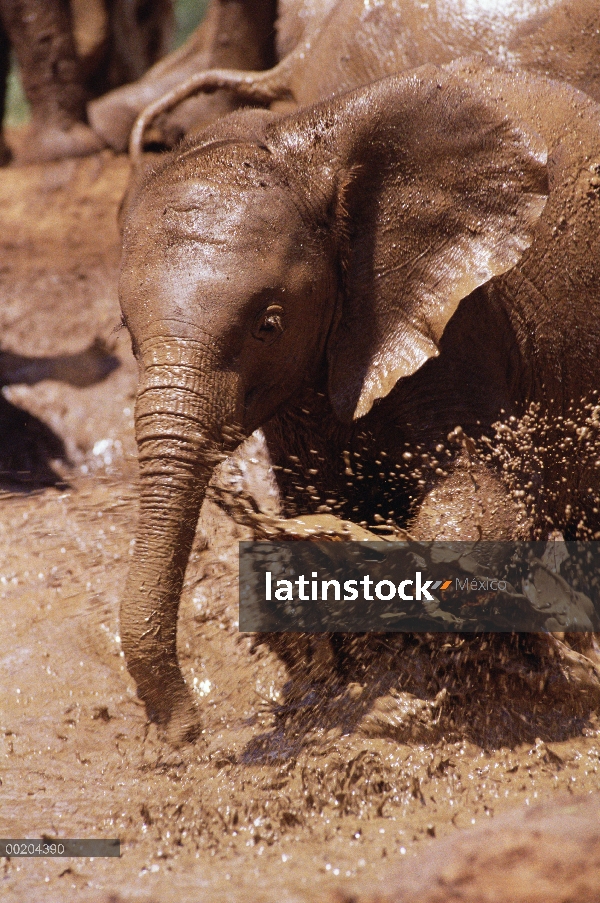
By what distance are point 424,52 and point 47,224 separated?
4570mm

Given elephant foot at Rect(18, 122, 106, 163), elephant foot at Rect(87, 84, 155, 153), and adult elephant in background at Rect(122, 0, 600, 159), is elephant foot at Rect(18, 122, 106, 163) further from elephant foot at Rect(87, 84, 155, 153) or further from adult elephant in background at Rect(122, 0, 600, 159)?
adult elephant in background at Rect(122, 0, 600, 159)

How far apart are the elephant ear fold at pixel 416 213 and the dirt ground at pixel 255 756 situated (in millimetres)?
867

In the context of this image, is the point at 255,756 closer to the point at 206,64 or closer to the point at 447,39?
the point at 447,39

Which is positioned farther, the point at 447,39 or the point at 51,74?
the point at 51,74

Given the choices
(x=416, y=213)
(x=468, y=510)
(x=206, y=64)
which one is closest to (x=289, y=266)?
(x=416, y=213)

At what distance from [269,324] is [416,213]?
558 millimetres

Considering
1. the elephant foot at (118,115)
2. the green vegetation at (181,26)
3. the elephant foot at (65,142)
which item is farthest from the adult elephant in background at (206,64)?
the green vegetation at (181,26)

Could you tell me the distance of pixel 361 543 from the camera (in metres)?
2.94

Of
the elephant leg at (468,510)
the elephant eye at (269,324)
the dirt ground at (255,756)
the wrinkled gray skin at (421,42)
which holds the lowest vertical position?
the dirt ground at (255,756)

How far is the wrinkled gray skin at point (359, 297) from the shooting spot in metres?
2.53

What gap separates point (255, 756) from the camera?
2883 mm

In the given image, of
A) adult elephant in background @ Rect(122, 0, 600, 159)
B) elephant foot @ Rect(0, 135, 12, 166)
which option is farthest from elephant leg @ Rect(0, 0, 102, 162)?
adult elephant in background @ Rect(122, 0, 600, 159)

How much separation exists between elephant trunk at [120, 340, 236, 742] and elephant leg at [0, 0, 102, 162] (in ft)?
21.3

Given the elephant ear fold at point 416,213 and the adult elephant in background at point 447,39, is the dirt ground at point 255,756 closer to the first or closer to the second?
the elephant ear fold at point 416,213
